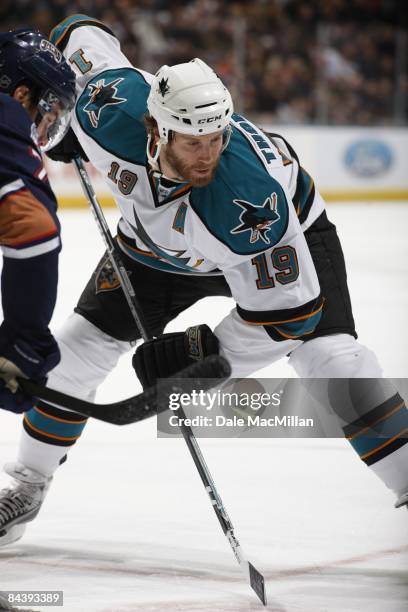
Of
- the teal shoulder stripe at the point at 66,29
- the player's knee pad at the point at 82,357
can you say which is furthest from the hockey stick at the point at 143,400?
the teal shoulder stripe at the point at 66,29

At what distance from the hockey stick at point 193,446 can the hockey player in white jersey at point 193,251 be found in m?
0.08

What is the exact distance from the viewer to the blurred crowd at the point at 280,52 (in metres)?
8.98

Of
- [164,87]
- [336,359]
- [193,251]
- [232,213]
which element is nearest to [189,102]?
[164,87]

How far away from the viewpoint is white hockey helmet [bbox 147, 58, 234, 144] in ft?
6.66

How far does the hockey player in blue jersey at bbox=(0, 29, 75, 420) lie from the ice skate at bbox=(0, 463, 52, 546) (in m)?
0.71

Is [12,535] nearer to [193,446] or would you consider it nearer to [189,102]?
[193,446]

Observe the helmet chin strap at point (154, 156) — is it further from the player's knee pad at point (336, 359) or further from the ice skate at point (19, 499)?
the ice skate at point (19, 499)

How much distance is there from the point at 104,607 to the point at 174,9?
8512mm

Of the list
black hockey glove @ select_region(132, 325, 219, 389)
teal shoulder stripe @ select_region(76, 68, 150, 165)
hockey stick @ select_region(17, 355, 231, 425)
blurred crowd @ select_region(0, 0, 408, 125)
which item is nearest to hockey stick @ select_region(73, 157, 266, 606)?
black hockey glove @ select_region(132, 325, 219, 389)

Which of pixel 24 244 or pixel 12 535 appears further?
pixel 12 535

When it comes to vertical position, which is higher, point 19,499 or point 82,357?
point 82,357

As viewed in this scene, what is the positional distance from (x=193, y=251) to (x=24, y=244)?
0.70 m

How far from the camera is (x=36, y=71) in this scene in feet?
5.90

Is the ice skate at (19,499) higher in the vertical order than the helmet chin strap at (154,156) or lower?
lower
